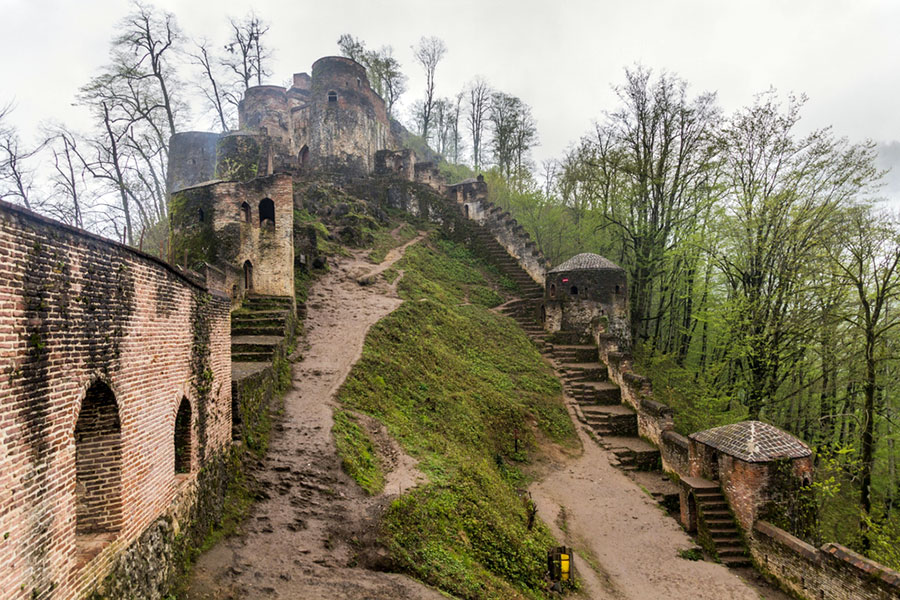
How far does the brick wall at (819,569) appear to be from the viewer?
7766 millimetres

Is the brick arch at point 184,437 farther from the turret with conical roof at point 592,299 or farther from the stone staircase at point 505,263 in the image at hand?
the stone staircase at point 505,263

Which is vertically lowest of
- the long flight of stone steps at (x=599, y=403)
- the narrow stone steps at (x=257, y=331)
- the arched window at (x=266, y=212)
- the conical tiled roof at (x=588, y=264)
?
the long flight of stone steps at (x=599, y=403)

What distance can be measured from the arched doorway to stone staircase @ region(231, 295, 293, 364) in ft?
1.56

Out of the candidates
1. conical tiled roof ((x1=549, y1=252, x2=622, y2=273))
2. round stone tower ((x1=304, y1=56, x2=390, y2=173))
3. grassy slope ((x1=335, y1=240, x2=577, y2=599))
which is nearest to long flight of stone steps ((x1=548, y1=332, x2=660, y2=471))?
grassy slope ((x1=335, y1=240, x2=577, y2=599))

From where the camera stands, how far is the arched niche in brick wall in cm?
643

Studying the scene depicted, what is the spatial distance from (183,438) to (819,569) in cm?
1206

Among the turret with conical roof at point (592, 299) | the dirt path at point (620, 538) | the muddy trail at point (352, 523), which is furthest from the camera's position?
the turret with conical roof at point (592, 299)

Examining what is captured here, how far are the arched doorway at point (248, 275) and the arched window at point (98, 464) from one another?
38.1 feet

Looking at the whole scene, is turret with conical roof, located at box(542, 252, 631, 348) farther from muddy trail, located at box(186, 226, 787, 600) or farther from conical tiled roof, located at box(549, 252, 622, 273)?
muddy trail, located at box(186, 226, 787, 600)

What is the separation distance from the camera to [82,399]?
4180 mm

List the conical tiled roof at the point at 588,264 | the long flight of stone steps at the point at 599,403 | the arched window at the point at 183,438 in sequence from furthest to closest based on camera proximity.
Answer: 1. the conical tiled roof at the point at 588,264
2. the long flight of stone steps at the point at 599,403
3. the arched window at the point at 183,438

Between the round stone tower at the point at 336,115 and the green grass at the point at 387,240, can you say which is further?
the round stone tower at the point at 336,115

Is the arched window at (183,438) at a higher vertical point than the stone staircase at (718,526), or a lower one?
higher

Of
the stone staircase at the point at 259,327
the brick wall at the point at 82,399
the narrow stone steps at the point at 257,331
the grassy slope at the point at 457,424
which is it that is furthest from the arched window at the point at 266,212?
the brick wall at the point at 82,399
